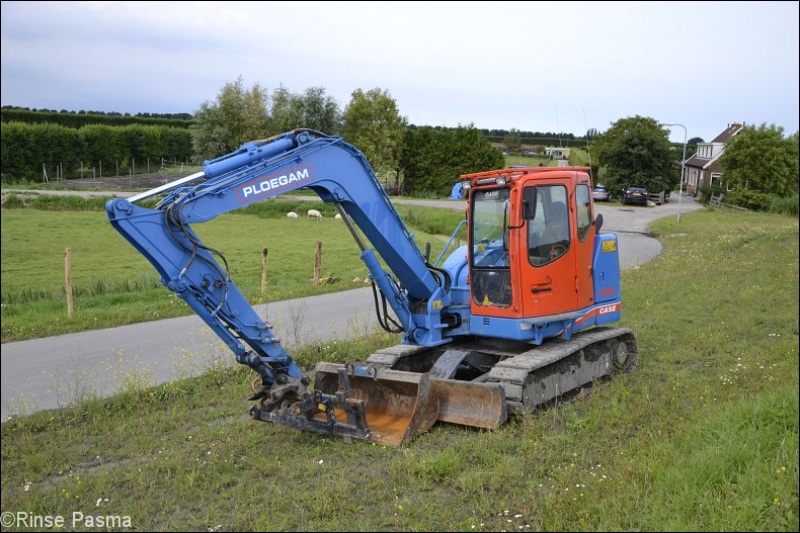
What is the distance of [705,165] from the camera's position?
73.9 feet

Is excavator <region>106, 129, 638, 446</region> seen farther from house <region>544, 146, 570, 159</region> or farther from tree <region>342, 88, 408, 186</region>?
tree <region>342, 88, 408, 186</region>

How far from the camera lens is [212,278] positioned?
21.3ft

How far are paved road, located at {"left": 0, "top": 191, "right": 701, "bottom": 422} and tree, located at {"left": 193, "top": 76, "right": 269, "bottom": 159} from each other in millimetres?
11088

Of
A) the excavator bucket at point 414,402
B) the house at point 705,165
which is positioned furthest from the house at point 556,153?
the house at point 705,165

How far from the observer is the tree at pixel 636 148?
16.3m

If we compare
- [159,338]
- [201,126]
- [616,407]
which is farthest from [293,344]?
[201,126]

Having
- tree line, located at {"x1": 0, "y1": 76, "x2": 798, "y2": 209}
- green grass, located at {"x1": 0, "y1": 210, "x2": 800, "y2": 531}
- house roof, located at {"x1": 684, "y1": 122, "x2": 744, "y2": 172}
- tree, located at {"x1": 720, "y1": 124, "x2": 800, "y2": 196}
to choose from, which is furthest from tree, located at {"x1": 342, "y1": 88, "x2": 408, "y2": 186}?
green grass, located at {"x1": 0, "y1": 210, "x2": 800, "y2": 531}

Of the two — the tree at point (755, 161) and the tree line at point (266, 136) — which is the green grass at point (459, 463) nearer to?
the tree at point (755, 161)

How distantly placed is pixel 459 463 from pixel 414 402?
4.64 ft

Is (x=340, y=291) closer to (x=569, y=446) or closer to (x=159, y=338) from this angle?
(x=159, y=338)

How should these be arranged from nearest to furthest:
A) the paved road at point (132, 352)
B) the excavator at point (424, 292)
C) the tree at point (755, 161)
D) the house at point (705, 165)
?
the excavator at point (424, 292), the paved road at point (132, 352), the tree at point (755, 161), the house at point (705, 165)

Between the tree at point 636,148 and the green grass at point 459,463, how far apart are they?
812 centimetres

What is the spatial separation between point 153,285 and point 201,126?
988 centimetres

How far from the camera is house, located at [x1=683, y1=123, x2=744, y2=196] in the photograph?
64.1 ft
